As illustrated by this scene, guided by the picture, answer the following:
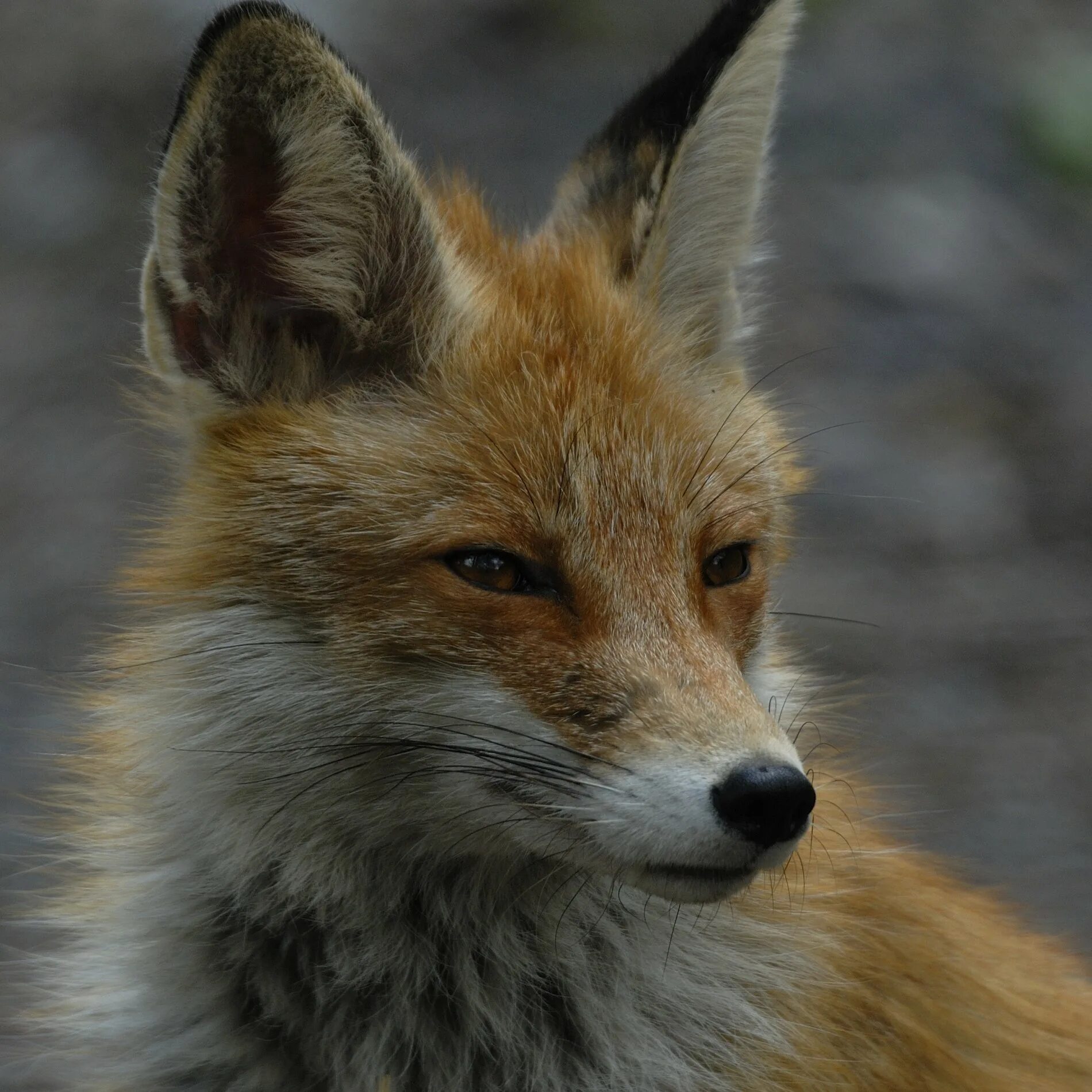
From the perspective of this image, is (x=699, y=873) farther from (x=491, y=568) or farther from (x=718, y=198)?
(x=718, y=198)

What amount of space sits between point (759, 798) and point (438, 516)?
1.05m

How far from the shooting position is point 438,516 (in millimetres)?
3488

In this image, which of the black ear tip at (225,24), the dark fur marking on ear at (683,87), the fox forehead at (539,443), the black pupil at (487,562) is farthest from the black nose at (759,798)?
the black ear tip at (225,24)

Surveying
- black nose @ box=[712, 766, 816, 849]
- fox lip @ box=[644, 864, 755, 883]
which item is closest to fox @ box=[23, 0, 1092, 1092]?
fox lip @ box=[644, 864, 755, 883]

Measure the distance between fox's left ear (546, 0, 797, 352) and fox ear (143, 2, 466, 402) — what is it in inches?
25.7

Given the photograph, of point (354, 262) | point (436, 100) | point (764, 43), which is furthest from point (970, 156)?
point (354, 262)

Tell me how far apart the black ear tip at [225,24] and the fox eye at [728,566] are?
1664 mm

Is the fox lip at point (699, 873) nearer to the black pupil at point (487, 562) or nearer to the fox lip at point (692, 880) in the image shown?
the fox lip at point (692, 880)

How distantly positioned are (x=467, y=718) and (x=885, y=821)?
1.79m

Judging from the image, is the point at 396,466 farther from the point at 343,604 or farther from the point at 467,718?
the point at 467,718

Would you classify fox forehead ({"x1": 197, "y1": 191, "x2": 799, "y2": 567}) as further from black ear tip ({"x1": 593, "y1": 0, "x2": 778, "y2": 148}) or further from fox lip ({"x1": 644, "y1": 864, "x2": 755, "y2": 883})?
fox lip ({"x1": 644, "y1": 864, "x2": 755, "y2": 883})

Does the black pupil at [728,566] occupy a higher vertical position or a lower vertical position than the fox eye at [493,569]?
lower

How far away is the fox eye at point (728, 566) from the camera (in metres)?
3.74

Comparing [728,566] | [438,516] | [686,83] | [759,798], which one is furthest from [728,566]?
[686,83]
